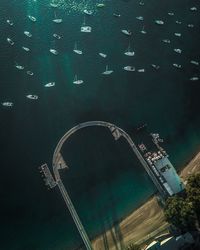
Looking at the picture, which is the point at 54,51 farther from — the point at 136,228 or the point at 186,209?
the point at 186,209

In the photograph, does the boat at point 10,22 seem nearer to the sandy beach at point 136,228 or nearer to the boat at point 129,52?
the boat at point 129,52

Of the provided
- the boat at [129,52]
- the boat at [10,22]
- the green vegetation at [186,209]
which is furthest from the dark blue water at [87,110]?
the green vegetation at [186,209]

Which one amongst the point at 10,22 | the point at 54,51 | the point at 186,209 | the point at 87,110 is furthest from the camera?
the point at 10,22

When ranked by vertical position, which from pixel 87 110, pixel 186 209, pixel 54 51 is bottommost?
pixel 186 209

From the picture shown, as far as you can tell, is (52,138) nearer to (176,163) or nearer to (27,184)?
(27,184)

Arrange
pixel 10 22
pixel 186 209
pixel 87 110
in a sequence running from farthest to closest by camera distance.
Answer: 1. pixel 10 22
2. pixel 87 110
3. pixel 186 209

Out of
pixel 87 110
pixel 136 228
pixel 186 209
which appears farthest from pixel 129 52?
pixel 186 209

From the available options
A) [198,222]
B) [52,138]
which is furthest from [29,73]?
[198,222]
